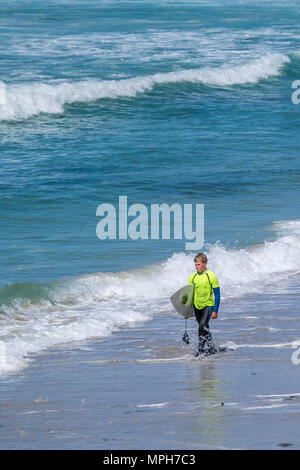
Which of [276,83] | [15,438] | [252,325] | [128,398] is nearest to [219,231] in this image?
[252,325]

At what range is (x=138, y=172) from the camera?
2167 centimetres

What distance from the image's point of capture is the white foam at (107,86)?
29562 millimetres

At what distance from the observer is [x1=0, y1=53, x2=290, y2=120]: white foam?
2956 centimetres

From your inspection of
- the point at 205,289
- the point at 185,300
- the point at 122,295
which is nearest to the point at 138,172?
the point at 122,295

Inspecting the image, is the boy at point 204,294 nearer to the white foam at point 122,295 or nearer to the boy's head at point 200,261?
the boy's head at point 200,261

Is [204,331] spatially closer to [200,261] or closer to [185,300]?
[185,300]

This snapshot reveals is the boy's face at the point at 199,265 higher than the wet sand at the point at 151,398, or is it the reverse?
the boy's face at the point at 199,265

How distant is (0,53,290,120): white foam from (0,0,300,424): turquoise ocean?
7cm

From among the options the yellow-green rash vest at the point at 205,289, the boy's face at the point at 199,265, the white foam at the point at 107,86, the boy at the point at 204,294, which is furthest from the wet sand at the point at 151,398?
the white foam at the point at 107,86

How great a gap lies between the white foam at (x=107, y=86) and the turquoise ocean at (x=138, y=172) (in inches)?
2.7

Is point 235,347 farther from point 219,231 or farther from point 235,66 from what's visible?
point 235,66

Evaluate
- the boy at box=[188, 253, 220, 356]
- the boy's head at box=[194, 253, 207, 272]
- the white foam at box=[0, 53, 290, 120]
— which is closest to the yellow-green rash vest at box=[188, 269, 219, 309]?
the boy at box=[188, 253, 220, 356]
